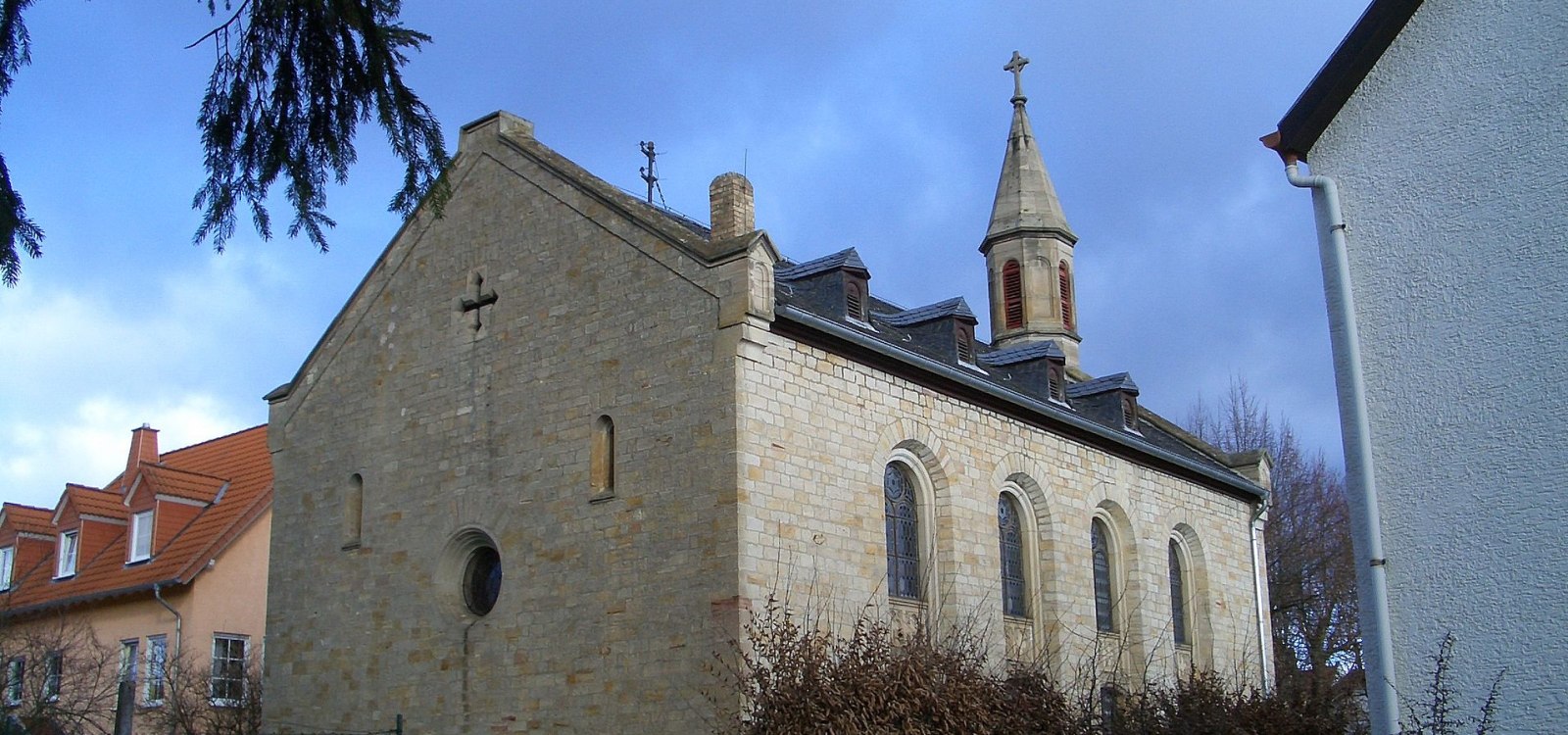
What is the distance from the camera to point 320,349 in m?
23.1

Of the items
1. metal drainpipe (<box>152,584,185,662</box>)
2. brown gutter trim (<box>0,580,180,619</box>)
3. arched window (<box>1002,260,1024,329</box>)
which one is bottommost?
metal drainpipe (<box>152,584,185,662</box>)

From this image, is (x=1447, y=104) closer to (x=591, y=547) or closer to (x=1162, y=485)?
(x=591, y=547)

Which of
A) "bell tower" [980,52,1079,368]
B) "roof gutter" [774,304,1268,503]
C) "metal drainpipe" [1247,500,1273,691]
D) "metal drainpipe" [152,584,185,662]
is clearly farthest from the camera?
"bell tower" [980,52,1079,368]

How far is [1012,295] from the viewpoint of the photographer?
1355 inches

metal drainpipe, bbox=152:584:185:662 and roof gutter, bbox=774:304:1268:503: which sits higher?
roof gutter, bbox=774:304:1268:503

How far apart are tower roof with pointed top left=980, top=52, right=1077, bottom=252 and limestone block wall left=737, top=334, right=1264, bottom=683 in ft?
27.0

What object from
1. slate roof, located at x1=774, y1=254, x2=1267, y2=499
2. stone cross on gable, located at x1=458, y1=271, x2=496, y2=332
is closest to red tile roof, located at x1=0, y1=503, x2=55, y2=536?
stone cross on gable, located at x1=458, y1=271, x2=496, y2=332

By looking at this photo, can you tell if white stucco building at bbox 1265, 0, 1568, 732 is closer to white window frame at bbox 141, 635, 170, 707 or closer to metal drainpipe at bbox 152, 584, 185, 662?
white window frame at bbox 141, 635, 170, 707

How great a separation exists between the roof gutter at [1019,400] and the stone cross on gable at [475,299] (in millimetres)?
4426

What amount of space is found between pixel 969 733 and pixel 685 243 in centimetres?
681

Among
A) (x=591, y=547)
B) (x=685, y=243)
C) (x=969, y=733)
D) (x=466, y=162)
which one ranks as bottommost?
(x=969, y=733)

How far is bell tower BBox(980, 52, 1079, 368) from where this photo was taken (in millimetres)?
33969

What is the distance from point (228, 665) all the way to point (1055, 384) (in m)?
15.3

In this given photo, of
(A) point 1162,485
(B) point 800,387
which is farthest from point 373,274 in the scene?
(A) point 1162,485
